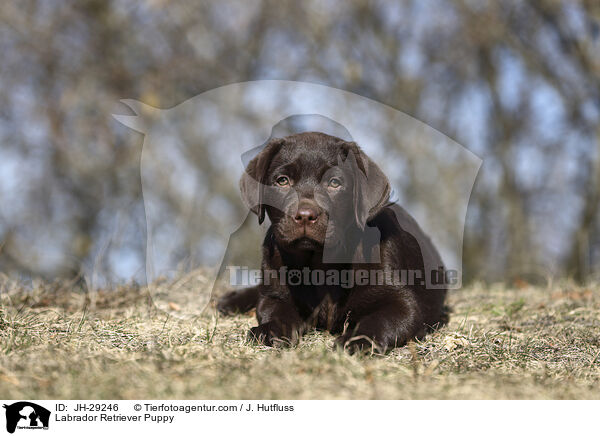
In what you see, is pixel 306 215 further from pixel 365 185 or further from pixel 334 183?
pixel 365 185

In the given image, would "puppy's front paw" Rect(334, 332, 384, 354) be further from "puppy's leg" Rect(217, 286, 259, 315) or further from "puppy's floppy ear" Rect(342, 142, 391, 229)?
"puppy's leg" Rect(217, 286, 259, 315)

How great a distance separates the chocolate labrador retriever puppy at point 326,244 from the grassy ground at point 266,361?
0.58 feet

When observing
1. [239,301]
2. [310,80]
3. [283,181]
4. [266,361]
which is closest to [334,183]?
[283,181]

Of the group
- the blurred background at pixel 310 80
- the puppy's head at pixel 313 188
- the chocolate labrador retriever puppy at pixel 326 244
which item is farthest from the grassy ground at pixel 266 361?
the blurred background at pixel 310 80

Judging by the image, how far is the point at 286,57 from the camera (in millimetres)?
12258

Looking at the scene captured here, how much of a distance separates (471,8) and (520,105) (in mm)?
2305

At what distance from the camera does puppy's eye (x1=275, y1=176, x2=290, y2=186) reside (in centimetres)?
355

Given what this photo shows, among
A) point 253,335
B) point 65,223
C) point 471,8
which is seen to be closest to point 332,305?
point 253,335

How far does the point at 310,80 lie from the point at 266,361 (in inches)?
341

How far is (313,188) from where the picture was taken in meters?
3.47

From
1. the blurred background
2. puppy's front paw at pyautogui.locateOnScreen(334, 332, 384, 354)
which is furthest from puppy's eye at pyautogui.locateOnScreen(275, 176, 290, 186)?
the blurred background
